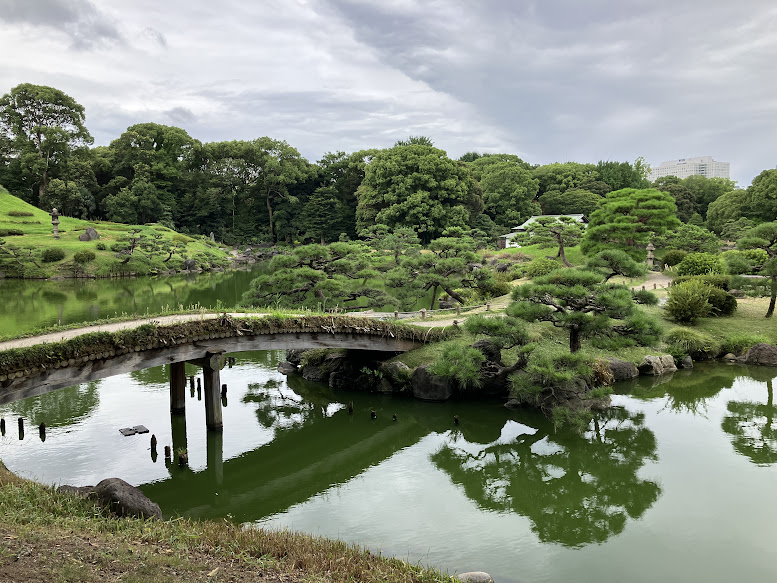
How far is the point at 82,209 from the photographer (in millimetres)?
61000

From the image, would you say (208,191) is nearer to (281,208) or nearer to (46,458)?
(281,208)

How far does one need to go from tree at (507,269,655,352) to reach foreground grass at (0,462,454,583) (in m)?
10.0

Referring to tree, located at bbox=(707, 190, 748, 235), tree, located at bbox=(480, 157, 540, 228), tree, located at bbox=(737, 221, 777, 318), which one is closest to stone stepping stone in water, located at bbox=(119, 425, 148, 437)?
tree, located at bbox=(737, 221, 777, 318)

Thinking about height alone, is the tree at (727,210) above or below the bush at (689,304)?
above

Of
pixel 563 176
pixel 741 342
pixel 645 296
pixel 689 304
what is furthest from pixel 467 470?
pixel 563 176

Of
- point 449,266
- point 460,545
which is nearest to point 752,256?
point 449,266

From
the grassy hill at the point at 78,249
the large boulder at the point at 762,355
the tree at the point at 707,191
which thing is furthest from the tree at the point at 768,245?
the tree at the point at 707,191

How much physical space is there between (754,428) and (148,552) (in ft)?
50.8

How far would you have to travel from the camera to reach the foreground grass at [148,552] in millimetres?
6277


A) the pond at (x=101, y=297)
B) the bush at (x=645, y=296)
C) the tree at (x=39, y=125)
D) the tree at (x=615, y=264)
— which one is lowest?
the pond at (x=101, y=297)

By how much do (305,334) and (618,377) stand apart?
10.6m

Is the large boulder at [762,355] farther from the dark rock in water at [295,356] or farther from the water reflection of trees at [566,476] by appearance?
the dark rock in water at [295,356]

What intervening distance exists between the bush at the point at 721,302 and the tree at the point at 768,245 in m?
1.41

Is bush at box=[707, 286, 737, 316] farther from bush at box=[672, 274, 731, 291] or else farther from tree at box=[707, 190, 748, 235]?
tree at box=[707, 190, 748, 235]
